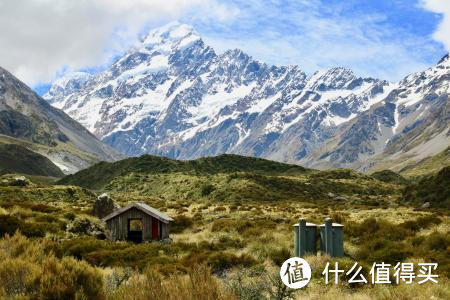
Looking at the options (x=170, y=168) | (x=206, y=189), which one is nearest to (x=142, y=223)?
(x=206, y=189)

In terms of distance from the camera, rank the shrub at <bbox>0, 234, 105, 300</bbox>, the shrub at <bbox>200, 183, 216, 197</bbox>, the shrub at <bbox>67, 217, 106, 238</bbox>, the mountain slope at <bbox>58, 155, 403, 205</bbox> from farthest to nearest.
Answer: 1. the shrub at <bbox>200, 183, 216, 197</bbox>
2. the mountain slope at <bbox>58, 155, 403, 205</bbox>
3. the shrub at <bbox>67, 217, 106, 238</bbox>
4. the shrub at <bbox>0, 234, 105, 300</bbox>

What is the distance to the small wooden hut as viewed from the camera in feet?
120

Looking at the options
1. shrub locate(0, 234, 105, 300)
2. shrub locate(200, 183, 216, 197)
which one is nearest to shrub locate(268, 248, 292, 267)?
shrub locate(0, 234, 105, 300)

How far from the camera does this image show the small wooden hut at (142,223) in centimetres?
3644

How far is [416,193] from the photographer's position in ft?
296

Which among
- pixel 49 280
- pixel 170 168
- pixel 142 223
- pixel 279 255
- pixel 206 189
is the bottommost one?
pixel 279 255

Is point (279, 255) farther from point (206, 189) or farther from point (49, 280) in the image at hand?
point (206, 189)

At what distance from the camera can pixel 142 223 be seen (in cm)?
3697

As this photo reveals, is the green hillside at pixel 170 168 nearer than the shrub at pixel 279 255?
No

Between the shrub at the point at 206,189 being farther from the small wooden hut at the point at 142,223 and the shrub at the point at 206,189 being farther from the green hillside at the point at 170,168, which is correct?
the small wooden hut at the point at 142,223

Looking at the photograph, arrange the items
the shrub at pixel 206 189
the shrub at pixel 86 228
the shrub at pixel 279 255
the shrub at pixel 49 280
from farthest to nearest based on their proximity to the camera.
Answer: the shrub at pixel 206 189, the shrub at pixel 86 228, the shrub at pixel 279 255, the shrub at pixel 49 280

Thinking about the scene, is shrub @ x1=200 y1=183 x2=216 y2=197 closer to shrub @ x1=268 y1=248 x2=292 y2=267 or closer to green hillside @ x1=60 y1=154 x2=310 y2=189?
green hillside @ x1=60 y1=154 x2=310 y2=189

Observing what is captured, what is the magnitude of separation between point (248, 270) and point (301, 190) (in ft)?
343

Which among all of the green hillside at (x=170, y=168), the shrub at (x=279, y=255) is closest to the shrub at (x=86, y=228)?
the shrub at (x=279, y=255)
